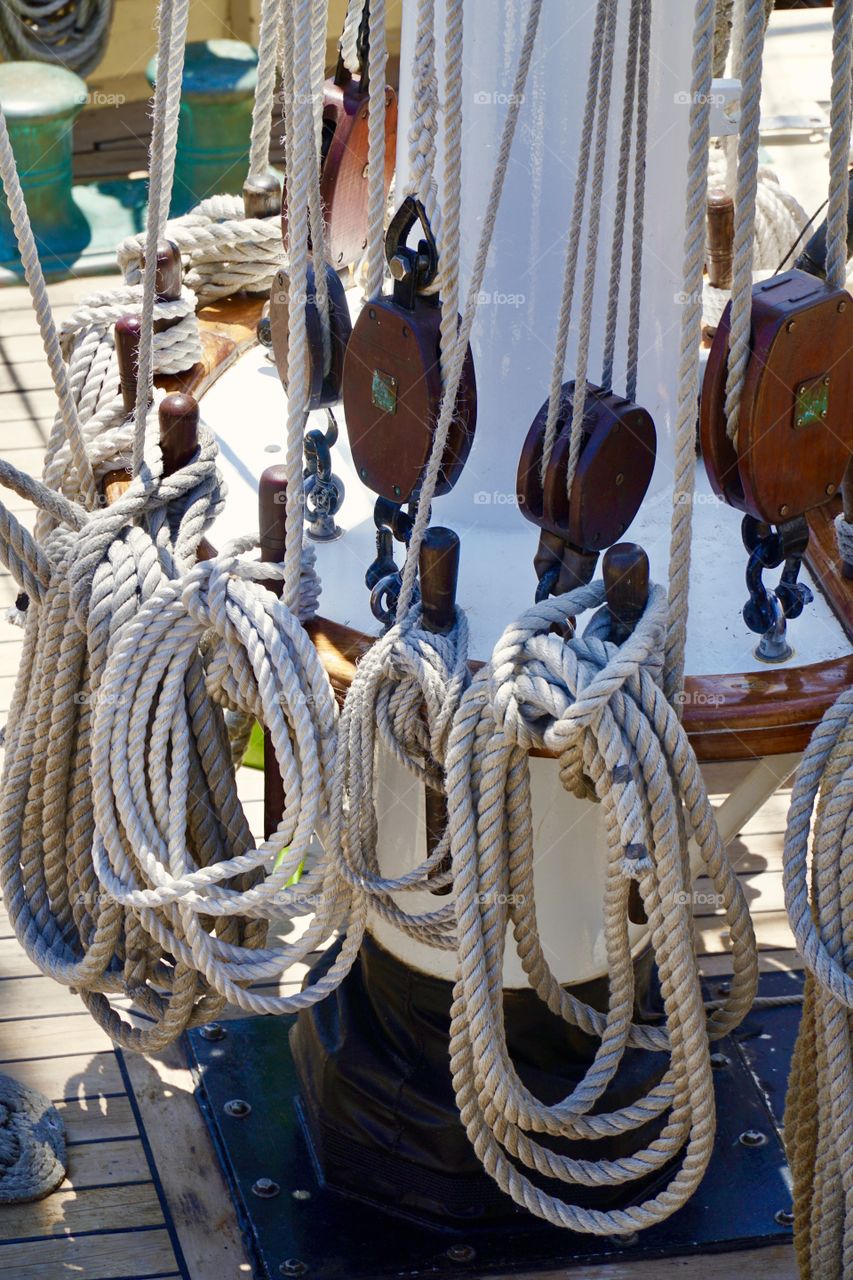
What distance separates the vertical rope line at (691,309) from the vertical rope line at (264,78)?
2.36 ft

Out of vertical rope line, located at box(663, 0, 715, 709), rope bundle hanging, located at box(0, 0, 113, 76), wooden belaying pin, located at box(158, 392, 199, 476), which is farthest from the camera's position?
rope bundle hanging, located at box(0, 0, 113, 76)

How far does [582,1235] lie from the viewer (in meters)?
2.13

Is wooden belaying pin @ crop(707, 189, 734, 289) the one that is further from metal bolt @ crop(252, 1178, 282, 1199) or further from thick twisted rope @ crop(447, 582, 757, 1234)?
metal bolt @ crop(252, 1178, 282, 1199)

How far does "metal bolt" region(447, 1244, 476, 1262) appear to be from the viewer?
2.09 m

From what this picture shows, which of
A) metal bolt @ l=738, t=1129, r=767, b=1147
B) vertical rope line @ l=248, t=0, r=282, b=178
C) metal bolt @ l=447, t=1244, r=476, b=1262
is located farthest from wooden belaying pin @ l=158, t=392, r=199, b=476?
metal bolt @ l=738, t=1129, r=767, b=1147

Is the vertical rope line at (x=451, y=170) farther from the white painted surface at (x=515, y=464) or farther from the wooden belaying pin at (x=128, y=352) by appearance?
the wooden belaying pin at (x=128, y=352)

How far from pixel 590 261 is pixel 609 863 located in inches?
23.9

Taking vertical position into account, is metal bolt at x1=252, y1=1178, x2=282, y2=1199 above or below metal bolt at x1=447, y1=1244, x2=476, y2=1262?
above

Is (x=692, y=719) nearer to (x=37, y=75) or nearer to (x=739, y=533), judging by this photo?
(x=739, y=533)

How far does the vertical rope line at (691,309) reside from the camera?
→ 1438mm

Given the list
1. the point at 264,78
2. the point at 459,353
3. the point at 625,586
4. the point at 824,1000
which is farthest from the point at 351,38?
the point at 824,1000

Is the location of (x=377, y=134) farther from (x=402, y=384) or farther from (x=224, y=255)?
(x=224, y=255)

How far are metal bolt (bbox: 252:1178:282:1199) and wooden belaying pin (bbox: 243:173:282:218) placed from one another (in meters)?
1.36

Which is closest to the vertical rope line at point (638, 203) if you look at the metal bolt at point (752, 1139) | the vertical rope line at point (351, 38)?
the vertical rope line at point (351, 38)
